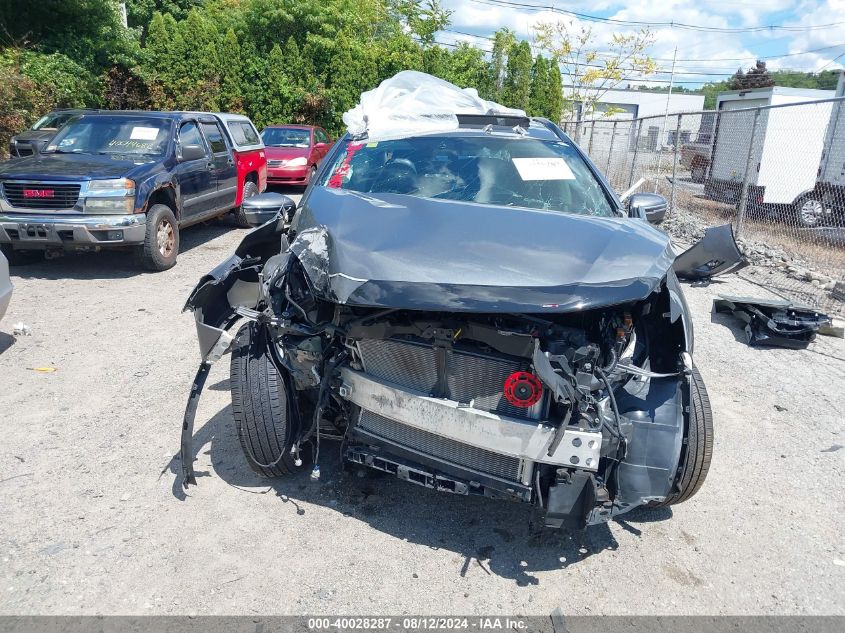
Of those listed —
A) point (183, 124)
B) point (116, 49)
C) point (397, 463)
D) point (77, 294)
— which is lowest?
point (77, 294)

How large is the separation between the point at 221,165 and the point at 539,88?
53.3ft

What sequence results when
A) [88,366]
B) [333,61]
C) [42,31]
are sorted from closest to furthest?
[88,366] → [42,31] → [333,61]

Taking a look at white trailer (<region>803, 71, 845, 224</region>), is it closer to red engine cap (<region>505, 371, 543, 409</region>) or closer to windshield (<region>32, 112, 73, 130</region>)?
red engine cap (<region>505, 371, 543, 409</region>)

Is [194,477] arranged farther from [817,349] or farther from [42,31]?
[42,31]

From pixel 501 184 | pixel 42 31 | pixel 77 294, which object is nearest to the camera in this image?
pixel 501 184

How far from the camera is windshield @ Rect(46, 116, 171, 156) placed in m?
7.89

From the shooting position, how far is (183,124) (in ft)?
28.0

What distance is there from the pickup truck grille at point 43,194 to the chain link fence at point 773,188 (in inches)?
327

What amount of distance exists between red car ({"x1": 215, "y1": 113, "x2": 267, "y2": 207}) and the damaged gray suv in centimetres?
729

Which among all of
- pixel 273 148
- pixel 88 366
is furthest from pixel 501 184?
pixel 273 148

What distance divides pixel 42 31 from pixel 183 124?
41.0 feet

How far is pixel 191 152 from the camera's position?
313 inches

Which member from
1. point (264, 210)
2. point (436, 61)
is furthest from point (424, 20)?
point (264, 210)

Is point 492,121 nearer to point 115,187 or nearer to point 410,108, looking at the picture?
point 410,108
